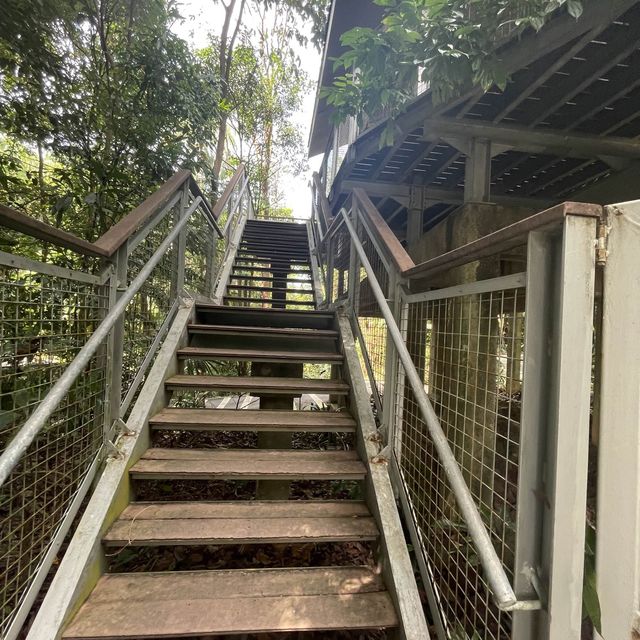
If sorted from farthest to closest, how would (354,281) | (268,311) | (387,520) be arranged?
(268,311)
(354,281)
(387,520)

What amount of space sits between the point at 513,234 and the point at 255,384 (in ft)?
5.52

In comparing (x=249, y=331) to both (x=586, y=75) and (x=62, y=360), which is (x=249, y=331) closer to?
(x=62, y=360)

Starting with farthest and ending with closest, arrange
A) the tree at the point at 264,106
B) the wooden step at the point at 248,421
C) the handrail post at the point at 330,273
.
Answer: the tree at the point at 264,106 → the handrail post at the point at 330,273 → the wooden step at the point at 248,421

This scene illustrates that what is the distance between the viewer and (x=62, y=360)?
5.50 feet

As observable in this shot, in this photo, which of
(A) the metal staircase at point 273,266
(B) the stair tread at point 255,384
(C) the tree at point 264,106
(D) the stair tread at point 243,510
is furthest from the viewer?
(C) the tree at point 264,106

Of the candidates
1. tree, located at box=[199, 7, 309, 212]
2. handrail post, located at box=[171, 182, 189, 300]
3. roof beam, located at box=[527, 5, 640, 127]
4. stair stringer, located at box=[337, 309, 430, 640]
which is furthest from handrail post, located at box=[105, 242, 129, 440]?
tree, located at box=[199, 7, 309, 212]

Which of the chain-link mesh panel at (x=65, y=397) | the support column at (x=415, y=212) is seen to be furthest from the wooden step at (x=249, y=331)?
the support column at (x=415, y=212)

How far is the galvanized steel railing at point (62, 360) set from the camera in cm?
120

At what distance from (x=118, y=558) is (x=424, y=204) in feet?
12.7

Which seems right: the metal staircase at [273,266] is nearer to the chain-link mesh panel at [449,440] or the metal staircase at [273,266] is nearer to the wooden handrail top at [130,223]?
the wooden handrail top at [130,223]

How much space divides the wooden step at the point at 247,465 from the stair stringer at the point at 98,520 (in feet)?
0.30

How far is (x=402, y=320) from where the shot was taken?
1.91 meters

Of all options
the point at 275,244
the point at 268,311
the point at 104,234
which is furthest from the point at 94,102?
the point at 275,244

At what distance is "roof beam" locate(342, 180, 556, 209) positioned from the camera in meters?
3.67
